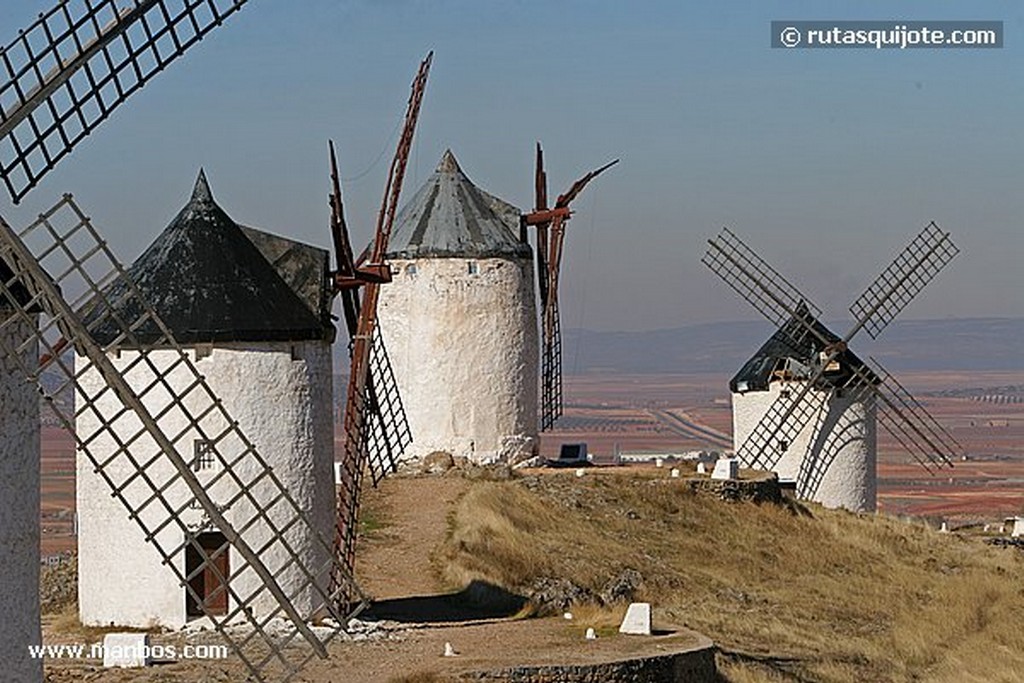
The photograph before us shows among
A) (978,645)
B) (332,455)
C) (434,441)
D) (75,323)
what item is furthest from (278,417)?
(434,441)

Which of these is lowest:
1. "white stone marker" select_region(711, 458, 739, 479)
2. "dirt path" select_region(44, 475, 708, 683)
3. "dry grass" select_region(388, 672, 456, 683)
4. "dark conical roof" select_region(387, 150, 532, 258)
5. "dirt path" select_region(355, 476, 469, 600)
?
"dry grass" select_region(388, 672, 456, 683)

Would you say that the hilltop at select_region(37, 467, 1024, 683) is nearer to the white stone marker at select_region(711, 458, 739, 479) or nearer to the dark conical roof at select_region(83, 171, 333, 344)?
the white stone marker at select_region(711, 458, 739, 479)

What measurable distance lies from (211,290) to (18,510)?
7643mm

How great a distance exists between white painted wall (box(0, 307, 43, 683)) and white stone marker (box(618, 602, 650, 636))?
8464mm

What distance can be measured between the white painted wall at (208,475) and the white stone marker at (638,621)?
3095 millimetres

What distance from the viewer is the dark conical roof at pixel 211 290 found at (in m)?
21.0

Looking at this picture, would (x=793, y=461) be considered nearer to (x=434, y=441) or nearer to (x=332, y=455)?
(x=434, y=441)

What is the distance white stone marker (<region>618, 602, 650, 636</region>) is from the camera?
21266 millimetres

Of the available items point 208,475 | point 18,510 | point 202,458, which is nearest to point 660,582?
point 208,475

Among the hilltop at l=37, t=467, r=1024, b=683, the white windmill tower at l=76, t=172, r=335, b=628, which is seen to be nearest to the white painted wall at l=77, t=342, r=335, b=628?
the white windmill tower at l=76, t=172, r=335, b=628

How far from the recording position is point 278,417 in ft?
69.7

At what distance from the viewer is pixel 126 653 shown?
18781 millimetres

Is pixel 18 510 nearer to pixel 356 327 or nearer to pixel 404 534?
pixel 356 327

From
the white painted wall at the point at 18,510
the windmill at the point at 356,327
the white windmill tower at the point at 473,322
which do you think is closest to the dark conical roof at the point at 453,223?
the white windmill tower at the point at 473,322
